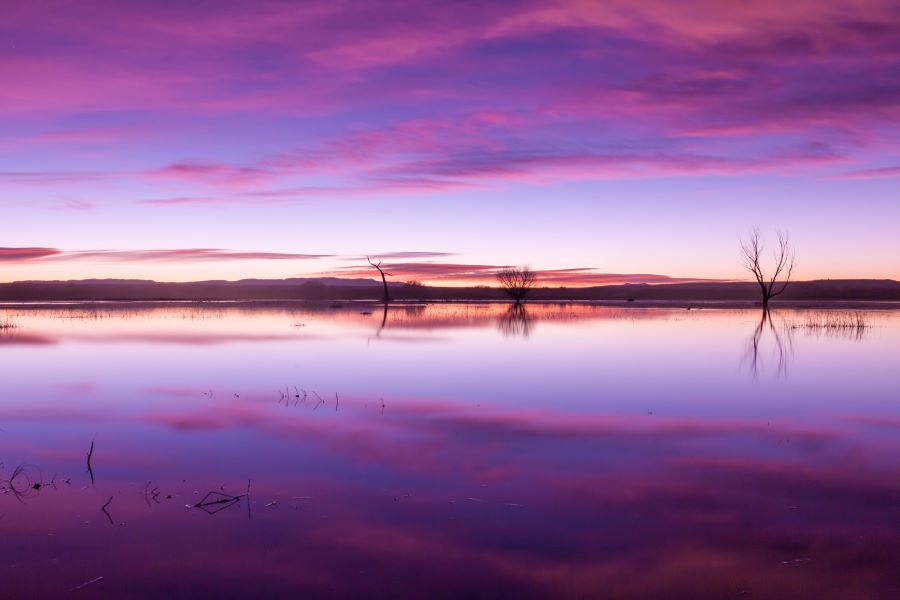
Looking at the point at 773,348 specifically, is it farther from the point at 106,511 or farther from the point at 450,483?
the point at 106,511

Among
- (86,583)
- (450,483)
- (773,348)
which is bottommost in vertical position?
(86,583)

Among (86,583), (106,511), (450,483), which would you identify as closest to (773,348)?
(450,483)

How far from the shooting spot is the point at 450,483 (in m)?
8.45

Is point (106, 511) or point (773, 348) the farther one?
point (773, 348)

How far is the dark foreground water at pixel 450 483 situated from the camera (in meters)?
5.94

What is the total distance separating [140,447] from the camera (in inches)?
410

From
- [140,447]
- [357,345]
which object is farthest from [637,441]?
[357,345]

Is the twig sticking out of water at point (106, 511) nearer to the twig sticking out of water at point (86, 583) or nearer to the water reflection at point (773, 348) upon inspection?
the twig sticking out of water at point (86, 583)

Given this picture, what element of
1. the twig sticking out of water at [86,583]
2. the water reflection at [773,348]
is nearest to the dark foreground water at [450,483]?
the twig sticking out of water at [86,583]

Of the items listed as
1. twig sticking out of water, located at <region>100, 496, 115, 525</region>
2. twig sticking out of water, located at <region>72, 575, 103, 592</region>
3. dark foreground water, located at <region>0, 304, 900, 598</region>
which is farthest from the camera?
twig sticking out of water, located at <region>100, 496, 115, 525</region>

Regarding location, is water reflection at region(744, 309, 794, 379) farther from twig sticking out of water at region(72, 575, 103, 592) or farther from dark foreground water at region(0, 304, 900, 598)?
twig sticking out of water at region(72, 575, 103, 592)

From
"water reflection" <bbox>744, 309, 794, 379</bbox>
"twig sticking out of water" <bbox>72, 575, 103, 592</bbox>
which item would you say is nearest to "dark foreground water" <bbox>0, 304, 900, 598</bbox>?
"twig sticking out of water" <bbox>72, 575, 103, 592</bbox>

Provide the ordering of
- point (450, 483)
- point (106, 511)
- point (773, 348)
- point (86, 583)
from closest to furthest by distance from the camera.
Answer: point (86, 583)
point (106, 511)
point (450, 483)
point (773, 348)

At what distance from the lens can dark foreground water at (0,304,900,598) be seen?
5938 millimetres
